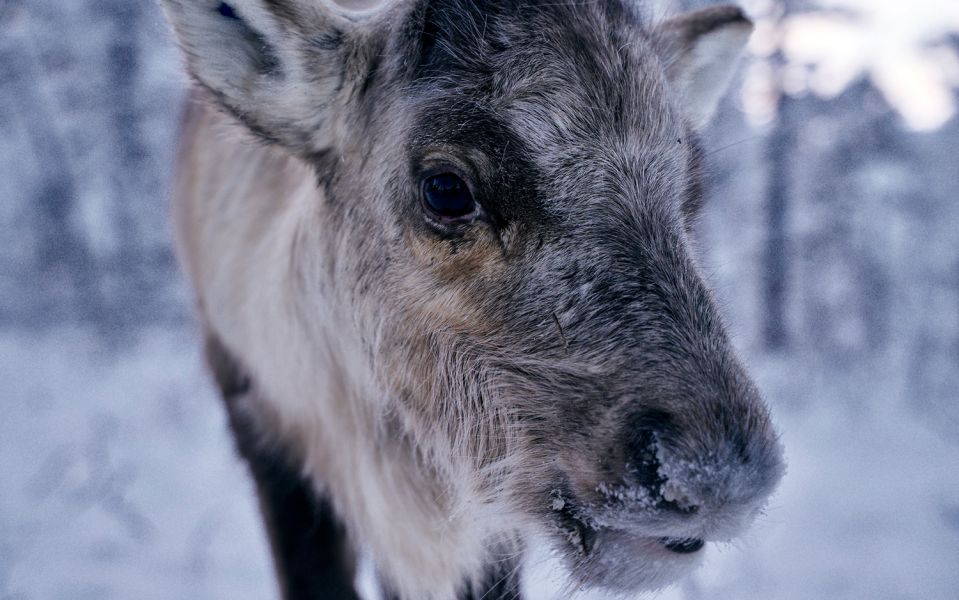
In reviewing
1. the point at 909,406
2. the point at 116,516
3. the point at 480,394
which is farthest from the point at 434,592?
the point at 909,406

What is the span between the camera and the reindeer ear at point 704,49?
2650 millimetres

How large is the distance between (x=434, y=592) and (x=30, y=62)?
13128mm

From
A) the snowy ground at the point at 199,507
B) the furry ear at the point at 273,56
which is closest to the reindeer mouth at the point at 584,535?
the snowy ground at the point at 199,507

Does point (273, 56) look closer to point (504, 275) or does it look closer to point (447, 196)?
point (447, 196)

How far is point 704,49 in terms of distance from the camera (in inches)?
110

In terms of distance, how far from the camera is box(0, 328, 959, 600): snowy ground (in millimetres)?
4879

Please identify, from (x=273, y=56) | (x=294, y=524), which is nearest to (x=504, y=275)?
(x=273, y=56)

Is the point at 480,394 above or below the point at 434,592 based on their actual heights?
above

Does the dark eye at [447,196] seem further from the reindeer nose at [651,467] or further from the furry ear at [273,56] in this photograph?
the reindeer nose at [651,467]

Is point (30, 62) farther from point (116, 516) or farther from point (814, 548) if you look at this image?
point (814, 548)

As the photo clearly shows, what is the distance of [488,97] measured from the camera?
1.81 m

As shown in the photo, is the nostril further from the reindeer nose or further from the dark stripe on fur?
the dark stripe on fur

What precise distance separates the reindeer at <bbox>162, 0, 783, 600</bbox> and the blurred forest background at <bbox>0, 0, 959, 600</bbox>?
494mm

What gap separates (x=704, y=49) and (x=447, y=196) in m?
1.64
